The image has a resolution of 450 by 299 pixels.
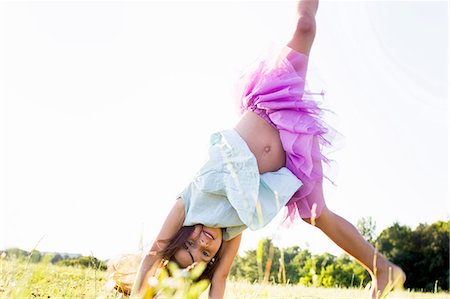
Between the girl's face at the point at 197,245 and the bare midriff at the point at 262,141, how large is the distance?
50 centimetres

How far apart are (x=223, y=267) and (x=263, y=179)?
0.56 metres

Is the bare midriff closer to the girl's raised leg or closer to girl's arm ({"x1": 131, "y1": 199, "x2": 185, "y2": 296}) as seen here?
the girl's raised leg

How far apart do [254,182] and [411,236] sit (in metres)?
19.8

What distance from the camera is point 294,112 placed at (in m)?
3.37

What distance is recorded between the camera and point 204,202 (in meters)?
3.07

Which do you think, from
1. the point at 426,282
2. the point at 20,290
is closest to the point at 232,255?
the point at 20,290

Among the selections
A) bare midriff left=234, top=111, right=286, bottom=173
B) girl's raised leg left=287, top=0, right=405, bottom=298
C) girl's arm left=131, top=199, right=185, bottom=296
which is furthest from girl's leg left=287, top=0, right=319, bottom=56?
girl's arm left=131, top=199, right=185, bottom=296

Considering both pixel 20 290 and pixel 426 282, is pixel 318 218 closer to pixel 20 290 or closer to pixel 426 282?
pixel 20 290

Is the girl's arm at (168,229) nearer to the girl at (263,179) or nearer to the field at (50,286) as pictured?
the girl at (263,179)

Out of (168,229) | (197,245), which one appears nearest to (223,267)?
(197,245)

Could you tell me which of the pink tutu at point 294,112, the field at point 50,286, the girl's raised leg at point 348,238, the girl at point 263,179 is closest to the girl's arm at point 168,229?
the girl at point 263,179

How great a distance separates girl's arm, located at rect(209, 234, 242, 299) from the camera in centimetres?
316

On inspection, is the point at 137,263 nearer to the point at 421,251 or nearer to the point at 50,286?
the point at 50,286

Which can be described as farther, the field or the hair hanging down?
the hair hanging down
